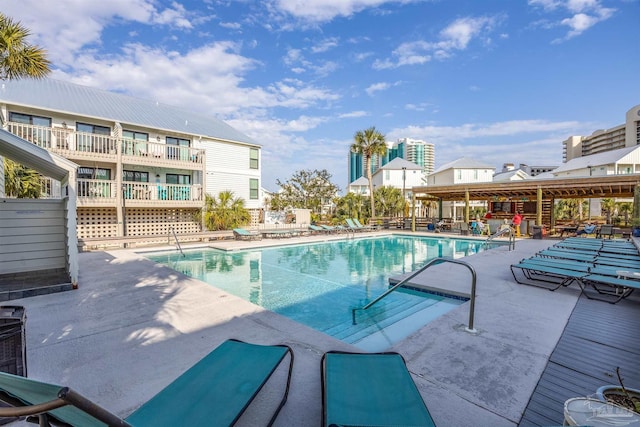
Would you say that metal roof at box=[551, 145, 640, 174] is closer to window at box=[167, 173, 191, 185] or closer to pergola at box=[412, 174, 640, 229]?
pergola at box=[412, 174, 640, 229]

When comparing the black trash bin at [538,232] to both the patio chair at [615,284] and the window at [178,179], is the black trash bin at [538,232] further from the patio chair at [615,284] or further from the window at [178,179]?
the window at [178,179]

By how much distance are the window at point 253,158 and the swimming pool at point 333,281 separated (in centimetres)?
878

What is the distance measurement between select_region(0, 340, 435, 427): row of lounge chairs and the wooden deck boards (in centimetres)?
111

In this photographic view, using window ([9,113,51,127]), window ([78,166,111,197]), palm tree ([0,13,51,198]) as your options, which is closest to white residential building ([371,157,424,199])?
window ([78,166,111,197])

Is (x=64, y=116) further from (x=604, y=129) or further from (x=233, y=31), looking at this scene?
(x=604, y=129)

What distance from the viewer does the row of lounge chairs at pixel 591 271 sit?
5496 millimetres

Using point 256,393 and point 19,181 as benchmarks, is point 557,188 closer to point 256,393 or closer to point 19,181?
point 256,393

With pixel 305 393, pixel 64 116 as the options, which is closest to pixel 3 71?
pixel 64 116

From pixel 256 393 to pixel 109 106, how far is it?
19968 mm

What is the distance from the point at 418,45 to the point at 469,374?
1707cm

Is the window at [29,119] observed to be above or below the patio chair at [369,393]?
above

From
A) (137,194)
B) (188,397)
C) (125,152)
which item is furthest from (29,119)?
(188,397)

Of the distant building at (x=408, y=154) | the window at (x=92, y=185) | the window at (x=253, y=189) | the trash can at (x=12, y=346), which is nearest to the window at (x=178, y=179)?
the window at (x=92, y=185)

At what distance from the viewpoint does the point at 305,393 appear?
2.75 metres
